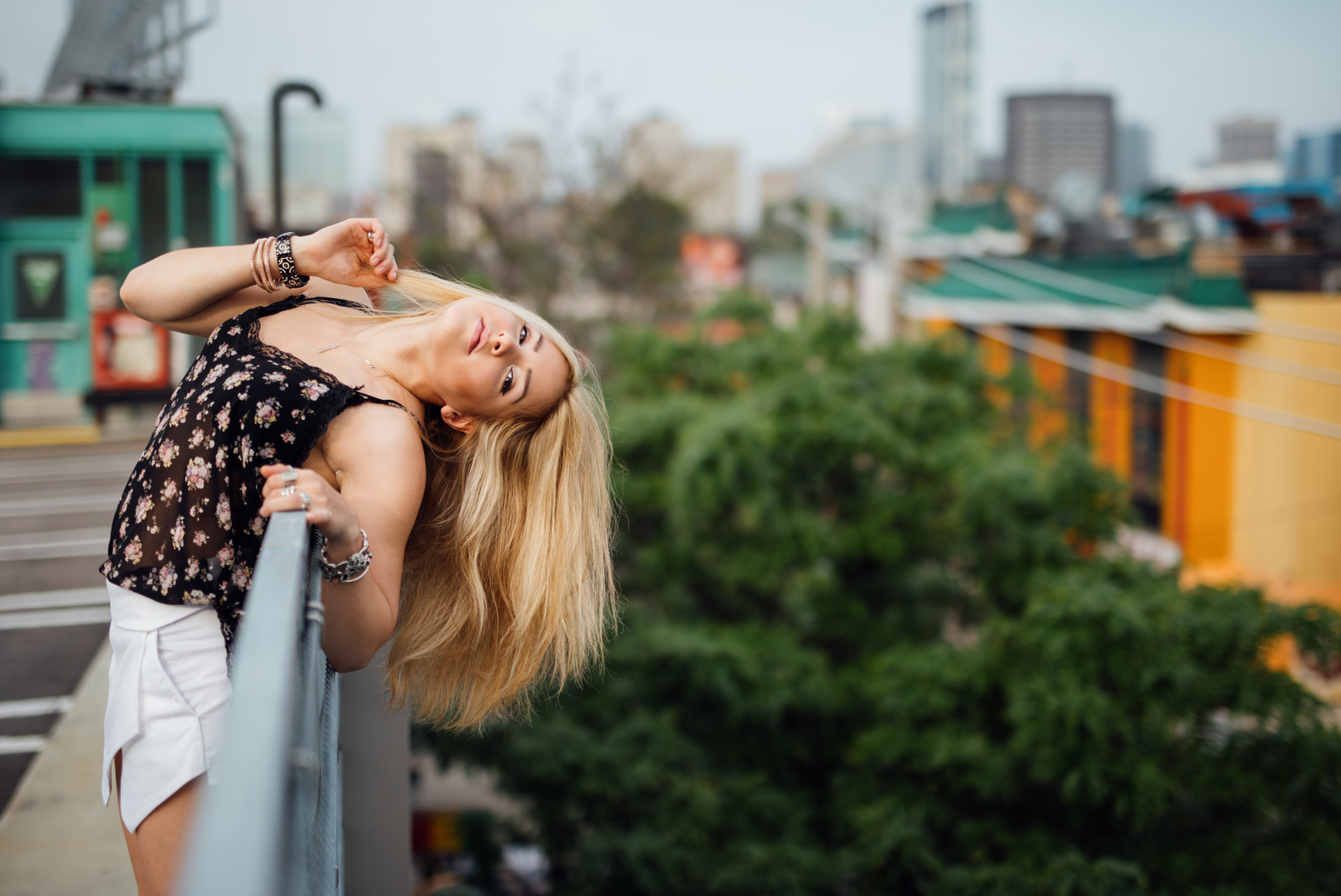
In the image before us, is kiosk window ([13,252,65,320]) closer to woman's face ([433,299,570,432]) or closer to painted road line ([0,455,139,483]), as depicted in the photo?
painted road line ([0,455,139,483])

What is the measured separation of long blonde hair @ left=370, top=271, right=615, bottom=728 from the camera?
6.14 ft

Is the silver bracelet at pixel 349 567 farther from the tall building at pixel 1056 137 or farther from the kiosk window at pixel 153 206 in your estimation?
the tall building at pixel 1056 137

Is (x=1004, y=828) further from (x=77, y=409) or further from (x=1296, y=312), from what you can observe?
(x=1296, y=312)

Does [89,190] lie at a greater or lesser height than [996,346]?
greater

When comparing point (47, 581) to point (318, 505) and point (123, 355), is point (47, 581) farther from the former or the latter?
point (318, 505)

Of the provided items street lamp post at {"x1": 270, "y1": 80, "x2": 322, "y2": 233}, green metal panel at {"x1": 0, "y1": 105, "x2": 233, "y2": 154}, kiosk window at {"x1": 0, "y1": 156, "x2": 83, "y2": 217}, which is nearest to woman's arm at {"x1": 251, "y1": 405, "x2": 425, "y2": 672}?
kiosk window at {"x1": 0, "y1": 156, "x2": 83, "y2": 217}

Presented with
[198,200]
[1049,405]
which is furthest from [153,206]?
[1049,405]

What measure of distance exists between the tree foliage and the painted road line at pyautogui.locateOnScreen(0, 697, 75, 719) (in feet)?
8.96

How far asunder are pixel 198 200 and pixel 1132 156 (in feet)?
154

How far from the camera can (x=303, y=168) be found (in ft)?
34.9

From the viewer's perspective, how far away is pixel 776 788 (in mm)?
7609

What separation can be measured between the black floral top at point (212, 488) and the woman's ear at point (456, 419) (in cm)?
31

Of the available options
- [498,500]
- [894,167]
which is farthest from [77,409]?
[894,167]

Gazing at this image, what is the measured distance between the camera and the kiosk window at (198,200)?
17.4ft
